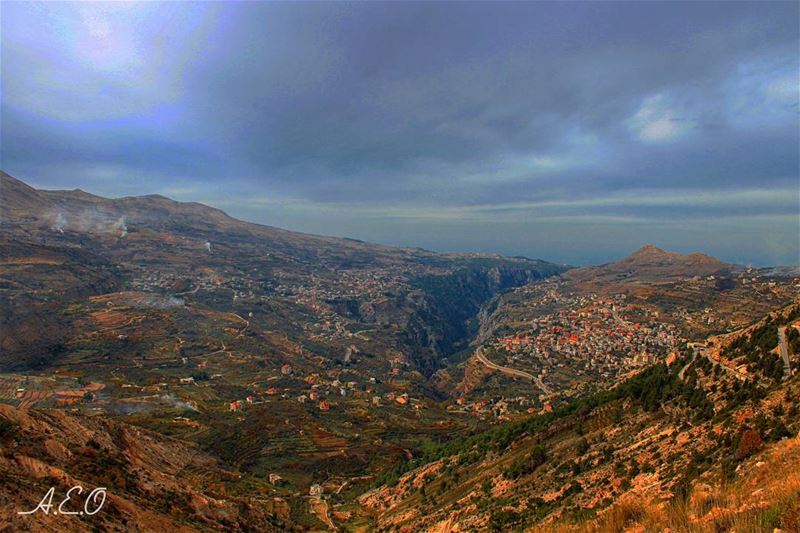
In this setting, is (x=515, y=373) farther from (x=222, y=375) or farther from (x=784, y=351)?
(x=784, y=351)

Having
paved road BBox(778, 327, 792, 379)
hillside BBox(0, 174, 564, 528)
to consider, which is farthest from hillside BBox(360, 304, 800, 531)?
hillside BBox(0, 174, 564, 528)

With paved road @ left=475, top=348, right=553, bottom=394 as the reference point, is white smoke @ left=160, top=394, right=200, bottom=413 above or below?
above

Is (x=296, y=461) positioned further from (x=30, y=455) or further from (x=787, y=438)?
(x=787, y=438)

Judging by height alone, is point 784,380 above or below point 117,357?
above

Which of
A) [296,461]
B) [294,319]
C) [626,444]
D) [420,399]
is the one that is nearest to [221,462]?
[296,461]

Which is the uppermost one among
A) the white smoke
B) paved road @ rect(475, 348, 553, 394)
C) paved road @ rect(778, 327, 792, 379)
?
paved road @ rect(778, 327, 792, 379)

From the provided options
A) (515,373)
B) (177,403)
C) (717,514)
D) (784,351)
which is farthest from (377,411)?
(717,514)
